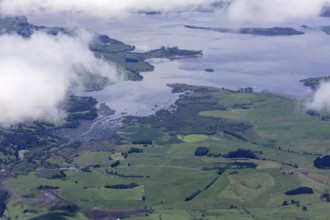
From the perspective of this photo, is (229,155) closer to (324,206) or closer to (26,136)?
(324,206)

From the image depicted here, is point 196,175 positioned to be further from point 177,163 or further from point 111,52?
point 111,52

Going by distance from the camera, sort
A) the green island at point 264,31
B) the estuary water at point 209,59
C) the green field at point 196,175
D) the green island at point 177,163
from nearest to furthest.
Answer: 1. the green field at point 196,175
2. the green island at point 177,163
3. the estuary water at point 209,59
4. the green island at point 264,31

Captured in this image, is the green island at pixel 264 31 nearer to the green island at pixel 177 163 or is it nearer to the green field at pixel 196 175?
the green island at pixel 177 163

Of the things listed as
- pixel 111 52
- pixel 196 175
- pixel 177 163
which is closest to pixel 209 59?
pixel 111 52

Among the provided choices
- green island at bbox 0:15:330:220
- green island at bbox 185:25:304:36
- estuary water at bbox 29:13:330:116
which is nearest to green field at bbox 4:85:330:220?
green island at bbox 0:15:330:220

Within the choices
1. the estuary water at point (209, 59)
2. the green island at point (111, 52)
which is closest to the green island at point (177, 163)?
the estuary water at point (209, 59)

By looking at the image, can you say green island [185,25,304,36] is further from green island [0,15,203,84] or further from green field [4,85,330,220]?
green field [4,85,330,220]

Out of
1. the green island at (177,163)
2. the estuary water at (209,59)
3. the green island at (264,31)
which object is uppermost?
the green island at (264,31)

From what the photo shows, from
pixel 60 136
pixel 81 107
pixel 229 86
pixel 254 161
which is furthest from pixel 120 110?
pixel 254 161
